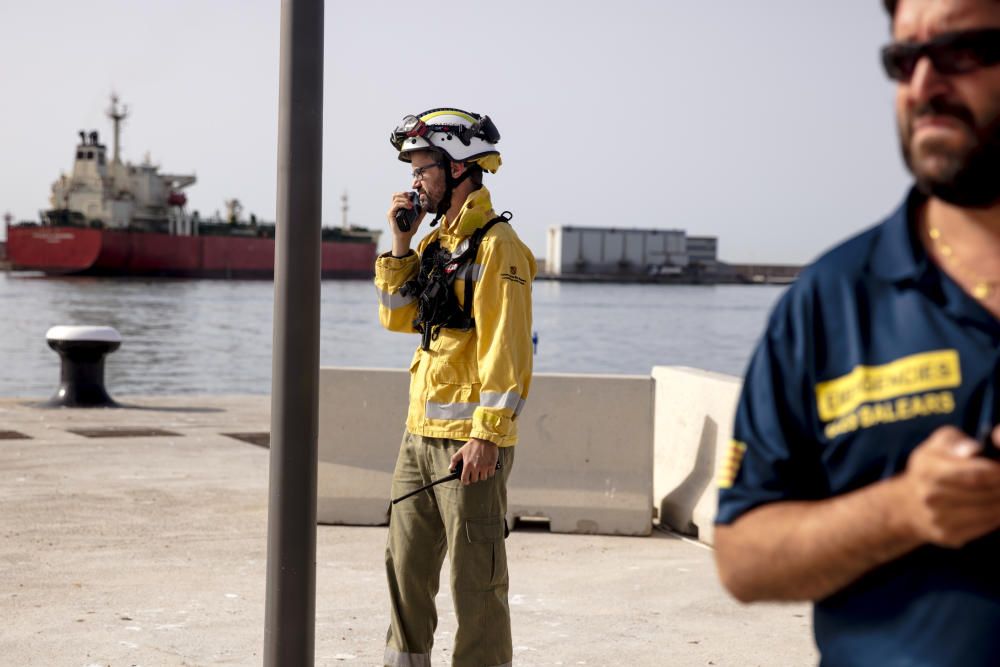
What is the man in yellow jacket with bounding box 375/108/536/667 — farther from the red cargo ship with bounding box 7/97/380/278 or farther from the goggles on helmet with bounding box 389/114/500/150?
the red cargo ship with bounding box 7/97/380/278

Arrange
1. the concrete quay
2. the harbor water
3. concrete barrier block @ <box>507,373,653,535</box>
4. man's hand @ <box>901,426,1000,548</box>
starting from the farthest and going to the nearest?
the harbor water → concrete barrier block @ <box>507,373,653,535</box> → the concrete quay → man's hand @ <box>901,426,1000,548</box>

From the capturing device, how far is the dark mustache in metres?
1.60

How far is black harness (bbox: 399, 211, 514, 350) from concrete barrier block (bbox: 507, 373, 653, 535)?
11.4 feet

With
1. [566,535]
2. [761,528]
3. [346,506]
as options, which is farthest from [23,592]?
[761,528]

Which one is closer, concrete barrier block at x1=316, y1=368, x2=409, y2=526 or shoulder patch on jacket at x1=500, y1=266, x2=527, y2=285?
shoulder patch on jacket at x1=500, y1=266, x2=527, y2=285

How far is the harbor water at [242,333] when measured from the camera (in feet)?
114

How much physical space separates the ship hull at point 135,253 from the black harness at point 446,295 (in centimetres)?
8755

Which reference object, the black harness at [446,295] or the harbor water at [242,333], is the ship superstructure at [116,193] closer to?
the harbor water at [242,333]

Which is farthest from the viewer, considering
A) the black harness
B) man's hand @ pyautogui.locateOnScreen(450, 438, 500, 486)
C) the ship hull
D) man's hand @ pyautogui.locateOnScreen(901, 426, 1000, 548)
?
the ship hull

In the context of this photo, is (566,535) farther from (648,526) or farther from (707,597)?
(707,597)

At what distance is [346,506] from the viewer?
8156 mm

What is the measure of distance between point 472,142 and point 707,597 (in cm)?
287

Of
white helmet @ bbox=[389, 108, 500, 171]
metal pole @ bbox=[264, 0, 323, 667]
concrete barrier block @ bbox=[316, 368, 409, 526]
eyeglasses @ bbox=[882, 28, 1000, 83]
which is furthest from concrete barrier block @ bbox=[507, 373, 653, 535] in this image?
eyeglasses @ bbox=[882, 28, 1000, 83]

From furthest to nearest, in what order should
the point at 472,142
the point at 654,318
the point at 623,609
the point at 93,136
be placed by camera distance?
the point at 93,136 < the point at 654,318 < the point at 623,609 < the point at 472,142
